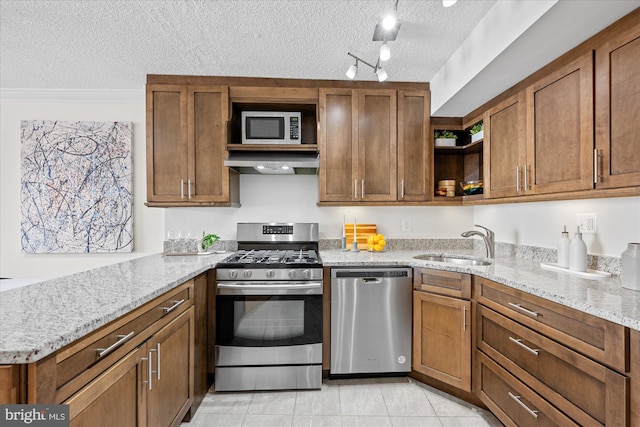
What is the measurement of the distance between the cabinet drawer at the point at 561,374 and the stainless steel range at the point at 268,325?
1.15 metres

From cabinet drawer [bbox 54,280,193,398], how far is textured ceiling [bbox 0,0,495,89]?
1.63 metres

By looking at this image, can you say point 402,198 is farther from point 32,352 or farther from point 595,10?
point 32,352

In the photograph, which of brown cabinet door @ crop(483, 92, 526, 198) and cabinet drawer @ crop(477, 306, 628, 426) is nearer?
cabinet drawer @ crop(477, 306, 628, 426)

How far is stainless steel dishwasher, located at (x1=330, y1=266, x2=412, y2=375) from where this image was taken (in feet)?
7.75

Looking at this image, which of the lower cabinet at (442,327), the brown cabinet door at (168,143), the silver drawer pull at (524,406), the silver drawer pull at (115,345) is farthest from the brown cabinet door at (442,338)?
the brown cabinet door at (168,143)

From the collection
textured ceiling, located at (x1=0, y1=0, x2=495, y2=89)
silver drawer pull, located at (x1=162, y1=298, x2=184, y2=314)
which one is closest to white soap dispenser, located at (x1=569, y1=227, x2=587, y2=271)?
textured ceiling, located at (x1=0, y1=0, x2=495, y2=89)

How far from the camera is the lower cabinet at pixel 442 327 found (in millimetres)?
2088

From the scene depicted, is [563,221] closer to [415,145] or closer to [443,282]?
[443,282]

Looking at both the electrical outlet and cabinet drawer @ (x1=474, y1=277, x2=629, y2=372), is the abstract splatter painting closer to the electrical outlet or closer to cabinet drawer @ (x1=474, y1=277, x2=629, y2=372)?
cabinet drawer @ (x1=474, y1=277, x2=629, y2=372)

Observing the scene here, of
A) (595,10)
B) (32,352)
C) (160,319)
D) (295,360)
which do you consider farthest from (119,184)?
(595,10)

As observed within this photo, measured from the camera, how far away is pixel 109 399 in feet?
3.69

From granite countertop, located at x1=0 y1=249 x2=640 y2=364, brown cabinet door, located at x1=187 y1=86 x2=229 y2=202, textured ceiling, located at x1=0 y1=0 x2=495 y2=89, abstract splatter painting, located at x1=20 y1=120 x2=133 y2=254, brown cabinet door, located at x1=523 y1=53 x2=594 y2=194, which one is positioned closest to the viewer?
granite countertop, located at x1=0 y1=249 x2=640 y2=364

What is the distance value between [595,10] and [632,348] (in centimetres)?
131

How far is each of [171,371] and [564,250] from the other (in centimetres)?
229
